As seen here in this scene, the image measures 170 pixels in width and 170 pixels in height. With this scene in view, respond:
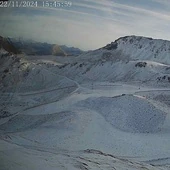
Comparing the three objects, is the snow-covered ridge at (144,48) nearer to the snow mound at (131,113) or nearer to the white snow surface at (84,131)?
the white snow surface at (84,131)

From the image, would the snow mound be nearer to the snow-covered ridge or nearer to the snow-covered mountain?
the snow-covered mountain

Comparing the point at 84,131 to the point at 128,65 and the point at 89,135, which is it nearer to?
the point at 89,135

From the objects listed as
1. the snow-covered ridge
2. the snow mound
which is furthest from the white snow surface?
the snow-covered ridge

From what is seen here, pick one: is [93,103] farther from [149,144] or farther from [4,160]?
[4,160]

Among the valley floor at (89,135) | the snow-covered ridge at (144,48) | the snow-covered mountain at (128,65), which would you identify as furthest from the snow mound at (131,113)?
the snow-covered ridge at (144,48)

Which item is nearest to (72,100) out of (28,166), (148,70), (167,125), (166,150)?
(167,125)

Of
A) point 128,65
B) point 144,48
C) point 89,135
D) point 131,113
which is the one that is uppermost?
point 144,48

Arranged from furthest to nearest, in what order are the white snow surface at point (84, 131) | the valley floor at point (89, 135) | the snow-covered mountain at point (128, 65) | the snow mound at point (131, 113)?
the snow-covered mountain at point (128, 65)
the snow mound at point (131, 113)
the white snow surface at point (84, 131)
the valley floor at point (89, 135)

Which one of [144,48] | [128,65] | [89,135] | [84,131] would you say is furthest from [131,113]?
[144,48]
